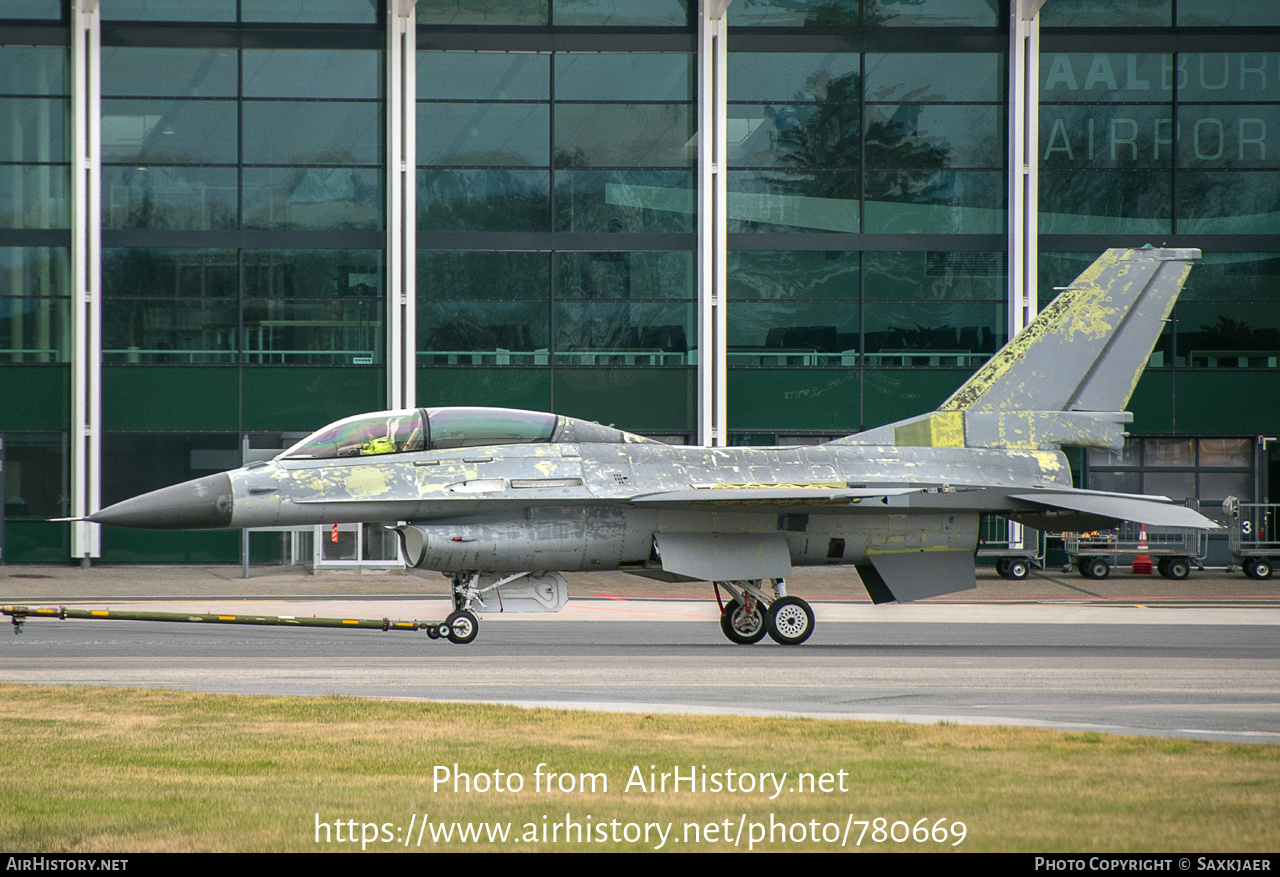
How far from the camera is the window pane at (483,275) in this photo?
32.0 meters

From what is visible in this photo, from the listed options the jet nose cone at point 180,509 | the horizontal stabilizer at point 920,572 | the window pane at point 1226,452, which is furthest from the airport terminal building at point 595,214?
the jet nose cone at point 180,509

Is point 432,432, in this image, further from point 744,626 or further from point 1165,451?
point 1165,451

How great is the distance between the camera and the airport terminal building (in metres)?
31.7

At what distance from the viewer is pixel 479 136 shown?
32125 millimetres

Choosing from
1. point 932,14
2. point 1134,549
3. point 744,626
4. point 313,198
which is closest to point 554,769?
point 744,626

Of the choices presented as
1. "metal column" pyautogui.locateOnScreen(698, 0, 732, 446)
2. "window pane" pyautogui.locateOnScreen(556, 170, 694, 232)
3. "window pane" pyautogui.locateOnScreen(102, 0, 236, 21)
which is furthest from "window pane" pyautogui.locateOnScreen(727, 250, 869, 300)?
"window pane" pyautogui.locateOnScreen(102, 0, 236, 21)

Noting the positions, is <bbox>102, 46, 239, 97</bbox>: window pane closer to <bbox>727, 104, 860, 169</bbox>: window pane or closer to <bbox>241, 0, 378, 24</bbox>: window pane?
<bbox>241, 0, 378, 24</bbox>: window pane

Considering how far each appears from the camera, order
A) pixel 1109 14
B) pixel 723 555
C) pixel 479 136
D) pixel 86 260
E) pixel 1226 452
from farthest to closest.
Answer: pixel 1226 452 < pixel 1109 14 < pixel 479 136 < pixel 86 260 < pixel 723 555

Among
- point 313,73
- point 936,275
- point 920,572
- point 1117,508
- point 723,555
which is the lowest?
point 920,572

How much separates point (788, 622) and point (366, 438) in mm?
5458

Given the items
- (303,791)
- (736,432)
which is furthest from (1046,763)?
(736,432)

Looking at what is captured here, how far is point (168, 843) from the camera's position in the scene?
6344 millimetres

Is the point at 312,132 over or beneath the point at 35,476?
over

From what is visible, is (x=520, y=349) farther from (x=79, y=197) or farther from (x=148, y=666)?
(x=148, y=666)
